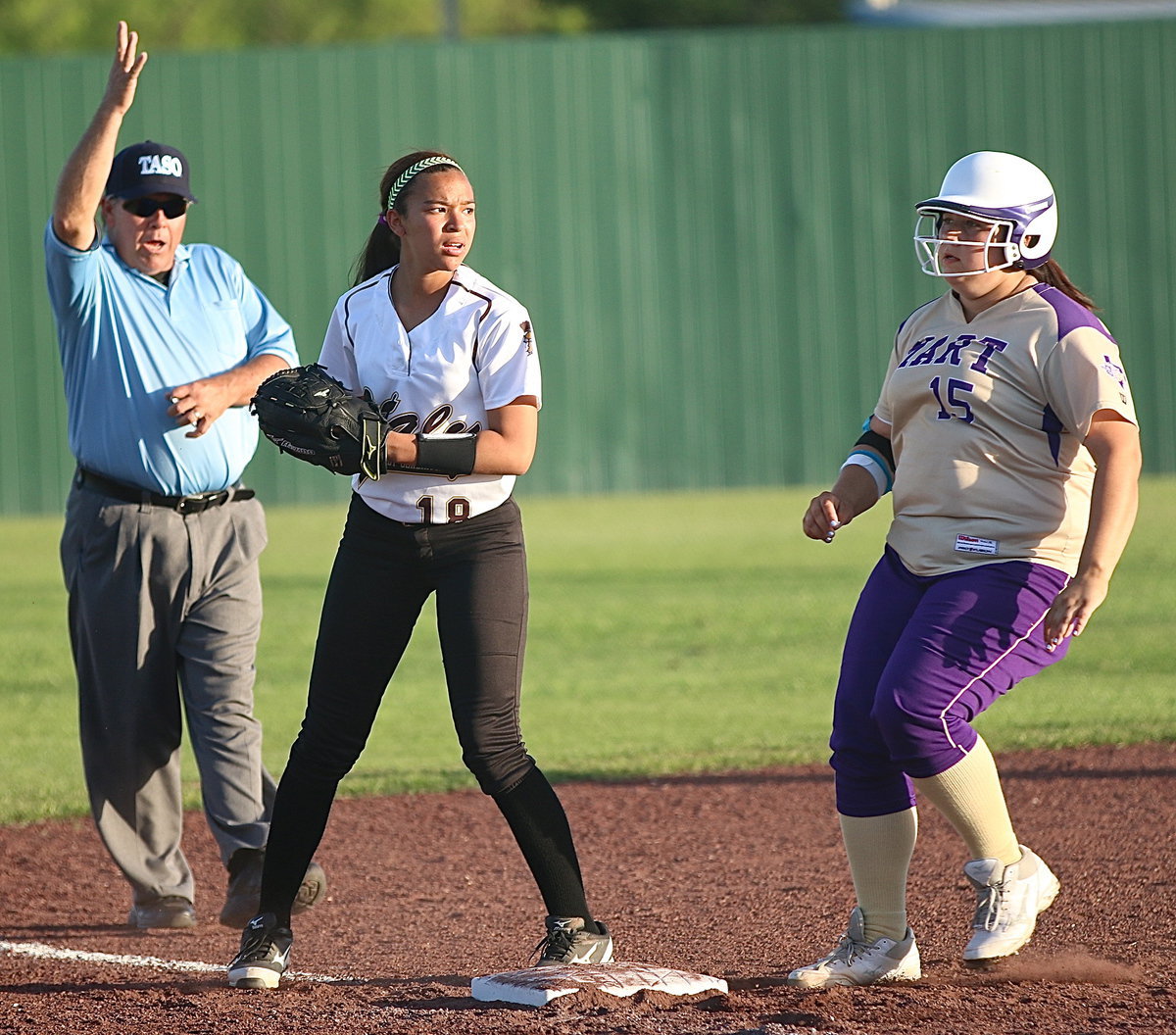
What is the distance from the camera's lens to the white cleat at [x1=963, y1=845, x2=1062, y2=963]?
Answer: 392cm

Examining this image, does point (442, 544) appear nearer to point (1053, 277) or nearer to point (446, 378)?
point (446, 378)

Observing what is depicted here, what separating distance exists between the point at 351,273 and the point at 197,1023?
203cm

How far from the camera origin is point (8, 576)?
13.4 m

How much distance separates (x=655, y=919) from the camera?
4.95 meters

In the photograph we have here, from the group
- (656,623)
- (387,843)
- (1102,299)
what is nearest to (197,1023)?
Result: (387,843)

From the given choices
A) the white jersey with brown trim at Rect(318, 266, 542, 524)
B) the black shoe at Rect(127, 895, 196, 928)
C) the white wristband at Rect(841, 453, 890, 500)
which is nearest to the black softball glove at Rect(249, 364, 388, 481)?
the white jersey with brown trim at Rect(318, 266, 542, 524)

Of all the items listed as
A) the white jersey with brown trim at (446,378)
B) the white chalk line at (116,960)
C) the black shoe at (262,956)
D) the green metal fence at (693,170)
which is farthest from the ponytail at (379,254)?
the green metal fence at (693,170)

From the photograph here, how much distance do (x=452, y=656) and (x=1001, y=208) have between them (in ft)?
5.40

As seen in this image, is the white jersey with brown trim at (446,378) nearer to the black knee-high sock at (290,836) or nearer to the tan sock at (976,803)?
the black knee-high sock at (290,836)

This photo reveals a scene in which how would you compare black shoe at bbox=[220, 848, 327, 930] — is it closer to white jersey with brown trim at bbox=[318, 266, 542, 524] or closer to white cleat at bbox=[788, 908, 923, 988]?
white jersey with brown trim at bbox=[318, 266, 542, 524]

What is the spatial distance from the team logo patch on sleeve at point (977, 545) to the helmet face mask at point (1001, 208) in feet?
2.01

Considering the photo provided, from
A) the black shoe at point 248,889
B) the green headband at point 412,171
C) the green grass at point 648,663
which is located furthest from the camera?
the green grass at point 648,663

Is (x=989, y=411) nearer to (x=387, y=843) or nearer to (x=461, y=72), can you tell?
(x=387, y=843)

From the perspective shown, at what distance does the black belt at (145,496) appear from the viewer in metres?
5.07
